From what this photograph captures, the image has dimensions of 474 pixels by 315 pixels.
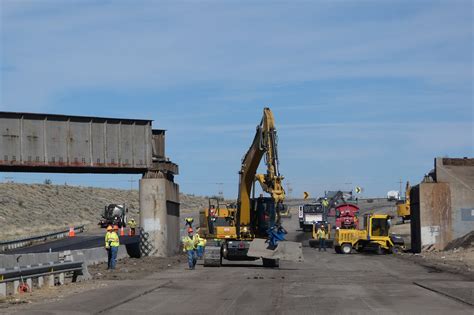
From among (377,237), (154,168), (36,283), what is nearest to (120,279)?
(36,283)

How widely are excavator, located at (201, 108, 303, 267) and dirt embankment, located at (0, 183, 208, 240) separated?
147ft

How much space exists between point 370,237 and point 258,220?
57.9 feet

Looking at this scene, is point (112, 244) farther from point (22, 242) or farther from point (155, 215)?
point (22, 242)

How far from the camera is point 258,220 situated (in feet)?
122

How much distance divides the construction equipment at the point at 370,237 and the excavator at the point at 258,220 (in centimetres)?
1550

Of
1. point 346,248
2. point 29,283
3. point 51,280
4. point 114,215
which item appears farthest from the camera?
point 114,215

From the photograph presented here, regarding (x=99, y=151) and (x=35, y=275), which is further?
(x=99, y=151)

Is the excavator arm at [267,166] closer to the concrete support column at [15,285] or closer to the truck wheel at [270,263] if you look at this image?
the truck wheel at [270,263]

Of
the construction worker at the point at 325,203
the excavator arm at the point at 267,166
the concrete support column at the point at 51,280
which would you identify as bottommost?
the concrete support column at the point at 51,280

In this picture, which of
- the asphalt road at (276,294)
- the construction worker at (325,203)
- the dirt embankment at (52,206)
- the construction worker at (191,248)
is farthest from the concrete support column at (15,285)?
the construction worker at (325,203)

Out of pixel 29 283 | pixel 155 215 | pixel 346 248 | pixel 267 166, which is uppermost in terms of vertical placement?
pixel 267 166

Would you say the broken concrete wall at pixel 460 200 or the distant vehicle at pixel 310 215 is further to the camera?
the distant vehicle at pixel 310 215

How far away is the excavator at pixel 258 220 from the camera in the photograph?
34.7 metres

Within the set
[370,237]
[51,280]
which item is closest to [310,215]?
[370,237]
